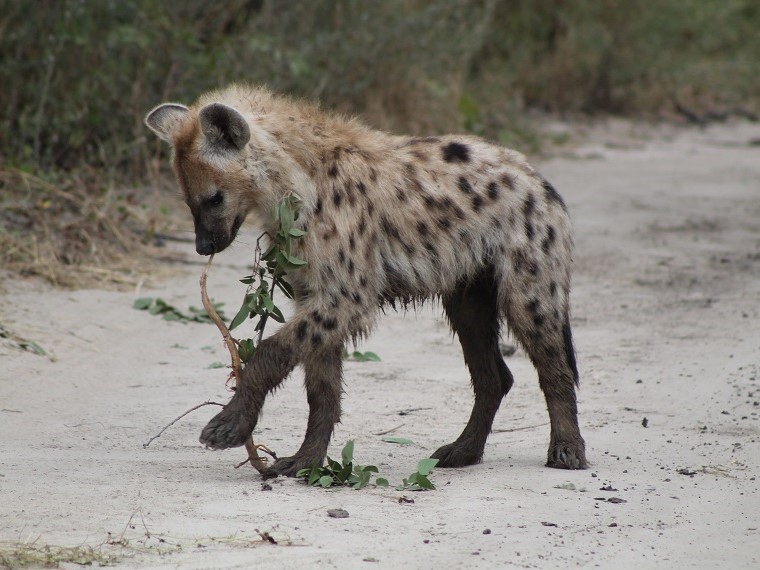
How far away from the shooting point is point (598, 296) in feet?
27.7

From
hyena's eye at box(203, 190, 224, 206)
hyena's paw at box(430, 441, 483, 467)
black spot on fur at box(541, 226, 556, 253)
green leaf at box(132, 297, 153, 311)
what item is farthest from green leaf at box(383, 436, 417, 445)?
green leaf at box(132, 297, 153, 311)

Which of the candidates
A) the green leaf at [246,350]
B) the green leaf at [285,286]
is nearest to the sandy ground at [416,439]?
the green leaf at [246,350]

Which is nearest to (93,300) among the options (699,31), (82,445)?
(82,445)

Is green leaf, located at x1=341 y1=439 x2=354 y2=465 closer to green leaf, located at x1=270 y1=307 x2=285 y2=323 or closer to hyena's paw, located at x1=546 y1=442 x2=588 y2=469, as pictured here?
green leaf, located at x1=270 y1=307 x2=285 y2=323

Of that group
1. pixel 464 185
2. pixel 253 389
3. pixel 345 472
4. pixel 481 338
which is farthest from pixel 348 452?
pixel 464 185

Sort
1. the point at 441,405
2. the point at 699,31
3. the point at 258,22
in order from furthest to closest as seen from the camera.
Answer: the point at 699,31, the point at 258,22, the point at 441,405

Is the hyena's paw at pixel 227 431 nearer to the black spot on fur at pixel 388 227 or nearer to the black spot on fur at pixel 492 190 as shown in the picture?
the black spot on fur at pixel 388 227

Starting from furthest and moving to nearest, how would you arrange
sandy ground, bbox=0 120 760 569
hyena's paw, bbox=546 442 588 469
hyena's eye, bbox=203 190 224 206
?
hyena's paw, bbox=546 442 588 469 < hyena's eye, bbox=203 190 224 206 < sandy ground, bbox=0 120 760 569

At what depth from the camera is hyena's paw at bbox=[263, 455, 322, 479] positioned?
4.96m

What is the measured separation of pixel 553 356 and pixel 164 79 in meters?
5.93

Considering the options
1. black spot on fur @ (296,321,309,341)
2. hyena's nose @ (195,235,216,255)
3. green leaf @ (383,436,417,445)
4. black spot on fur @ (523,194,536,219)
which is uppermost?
black spot on fur @ (523,194,536,219)

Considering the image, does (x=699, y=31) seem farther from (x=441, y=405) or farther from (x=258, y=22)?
(x=441, y=405)

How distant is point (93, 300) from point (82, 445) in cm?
247

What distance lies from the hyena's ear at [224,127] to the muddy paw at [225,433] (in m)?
1.08
